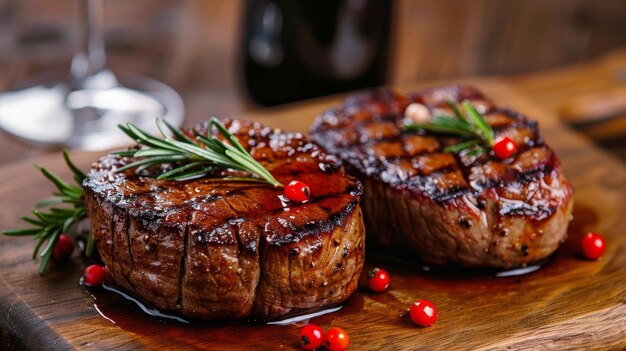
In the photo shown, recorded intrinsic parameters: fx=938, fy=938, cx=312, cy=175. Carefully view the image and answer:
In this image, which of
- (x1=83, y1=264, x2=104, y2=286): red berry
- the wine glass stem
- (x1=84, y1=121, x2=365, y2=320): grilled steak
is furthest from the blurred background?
(x1=84, y1=121, x2=365, y2=320): grilled steak

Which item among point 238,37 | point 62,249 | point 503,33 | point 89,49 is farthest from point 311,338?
point 503,33

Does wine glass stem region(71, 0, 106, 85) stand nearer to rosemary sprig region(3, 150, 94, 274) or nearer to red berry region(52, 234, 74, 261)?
rosemary sprig region(3, 150, 94, 274)

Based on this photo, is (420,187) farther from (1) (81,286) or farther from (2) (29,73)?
(2) (29,73)

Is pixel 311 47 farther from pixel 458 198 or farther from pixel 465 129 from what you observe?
pixel 458 198

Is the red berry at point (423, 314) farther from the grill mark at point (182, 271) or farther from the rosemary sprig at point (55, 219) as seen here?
the rosemary sprig at point (55, 219)

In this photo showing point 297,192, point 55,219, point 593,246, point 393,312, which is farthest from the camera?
point 593,246

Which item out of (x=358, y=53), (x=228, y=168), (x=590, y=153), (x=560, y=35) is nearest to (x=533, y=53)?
(x=560, y=35)
